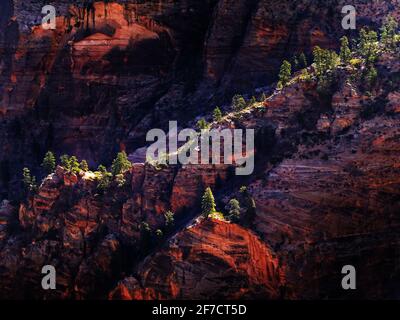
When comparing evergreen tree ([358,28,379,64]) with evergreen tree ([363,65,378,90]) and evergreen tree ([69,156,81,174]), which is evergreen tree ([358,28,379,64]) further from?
evergreen tree ([69,156,81,174])

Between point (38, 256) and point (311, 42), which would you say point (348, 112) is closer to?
point (311, 42)

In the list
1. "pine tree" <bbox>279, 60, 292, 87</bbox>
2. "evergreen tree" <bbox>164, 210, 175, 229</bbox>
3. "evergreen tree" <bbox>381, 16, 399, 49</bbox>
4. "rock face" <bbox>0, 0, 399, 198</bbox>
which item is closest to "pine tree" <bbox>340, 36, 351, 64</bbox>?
"evergreen tree" <bbox>381, 16, 399, 49</bbox>

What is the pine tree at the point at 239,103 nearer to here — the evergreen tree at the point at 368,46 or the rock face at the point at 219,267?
the evergreen tree at the point at 368,46

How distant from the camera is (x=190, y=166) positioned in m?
143

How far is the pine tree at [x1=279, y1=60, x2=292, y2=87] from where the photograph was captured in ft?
484

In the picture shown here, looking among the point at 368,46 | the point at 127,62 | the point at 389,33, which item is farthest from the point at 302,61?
the point at 127,62

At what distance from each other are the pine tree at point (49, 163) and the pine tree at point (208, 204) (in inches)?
1034

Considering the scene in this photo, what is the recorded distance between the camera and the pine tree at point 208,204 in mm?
137000

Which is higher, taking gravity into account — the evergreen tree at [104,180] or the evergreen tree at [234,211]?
the evergreen tree at [104,180]

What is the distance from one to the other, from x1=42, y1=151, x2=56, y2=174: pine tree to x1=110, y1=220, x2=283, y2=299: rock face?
26196mm

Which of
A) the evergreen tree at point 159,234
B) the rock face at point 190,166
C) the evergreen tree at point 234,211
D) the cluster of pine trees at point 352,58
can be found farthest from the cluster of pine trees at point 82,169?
the cluster of pine trees at point 352,58

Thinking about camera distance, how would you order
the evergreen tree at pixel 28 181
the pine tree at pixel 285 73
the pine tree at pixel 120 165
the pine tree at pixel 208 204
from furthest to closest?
the evergreen tree at pixel 28 181 → the pine tree at pixel 120 165 → the pine tree at pixel 285 73 → the pine tree at pixel 208 204

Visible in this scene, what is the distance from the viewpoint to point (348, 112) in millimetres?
139375
